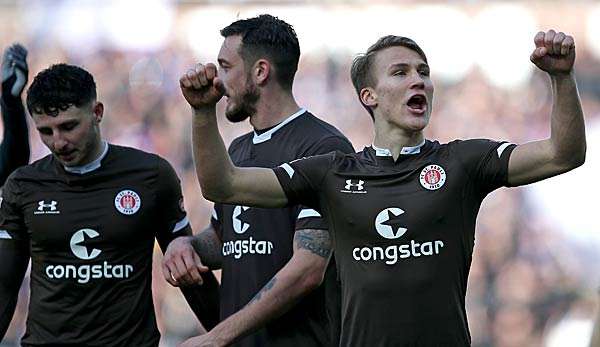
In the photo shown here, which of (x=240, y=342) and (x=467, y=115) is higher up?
(x=467, y=115)

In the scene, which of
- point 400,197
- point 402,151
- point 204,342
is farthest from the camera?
point 204,342

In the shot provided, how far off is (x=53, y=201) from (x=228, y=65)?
43.9 inches

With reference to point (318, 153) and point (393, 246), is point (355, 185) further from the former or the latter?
point (318, 153)

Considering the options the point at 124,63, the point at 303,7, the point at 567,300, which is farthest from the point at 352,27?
the point at 567,300

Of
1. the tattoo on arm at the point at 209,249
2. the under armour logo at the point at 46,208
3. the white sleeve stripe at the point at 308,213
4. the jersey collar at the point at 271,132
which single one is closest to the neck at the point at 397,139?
the white sleeve stripe at the point at 308,213

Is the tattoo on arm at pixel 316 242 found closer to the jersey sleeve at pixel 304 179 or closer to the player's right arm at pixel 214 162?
the jersey sleeve at pixel 304 179

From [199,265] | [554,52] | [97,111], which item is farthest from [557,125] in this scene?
[97,111]

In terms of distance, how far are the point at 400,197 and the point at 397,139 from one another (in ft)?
0.84

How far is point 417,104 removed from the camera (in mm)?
4648

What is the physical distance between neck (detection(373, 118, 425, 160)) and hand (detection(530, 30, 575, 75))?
0.69 m

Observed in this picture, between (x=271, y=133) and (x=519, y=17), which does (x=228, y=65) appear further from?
(x=519, y=17)

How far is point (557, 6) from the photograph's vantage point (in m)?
11.9

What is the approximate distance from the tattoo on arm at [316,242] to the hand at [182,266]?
43 cm

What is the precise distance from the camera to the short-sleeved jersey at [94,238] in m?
5.79
